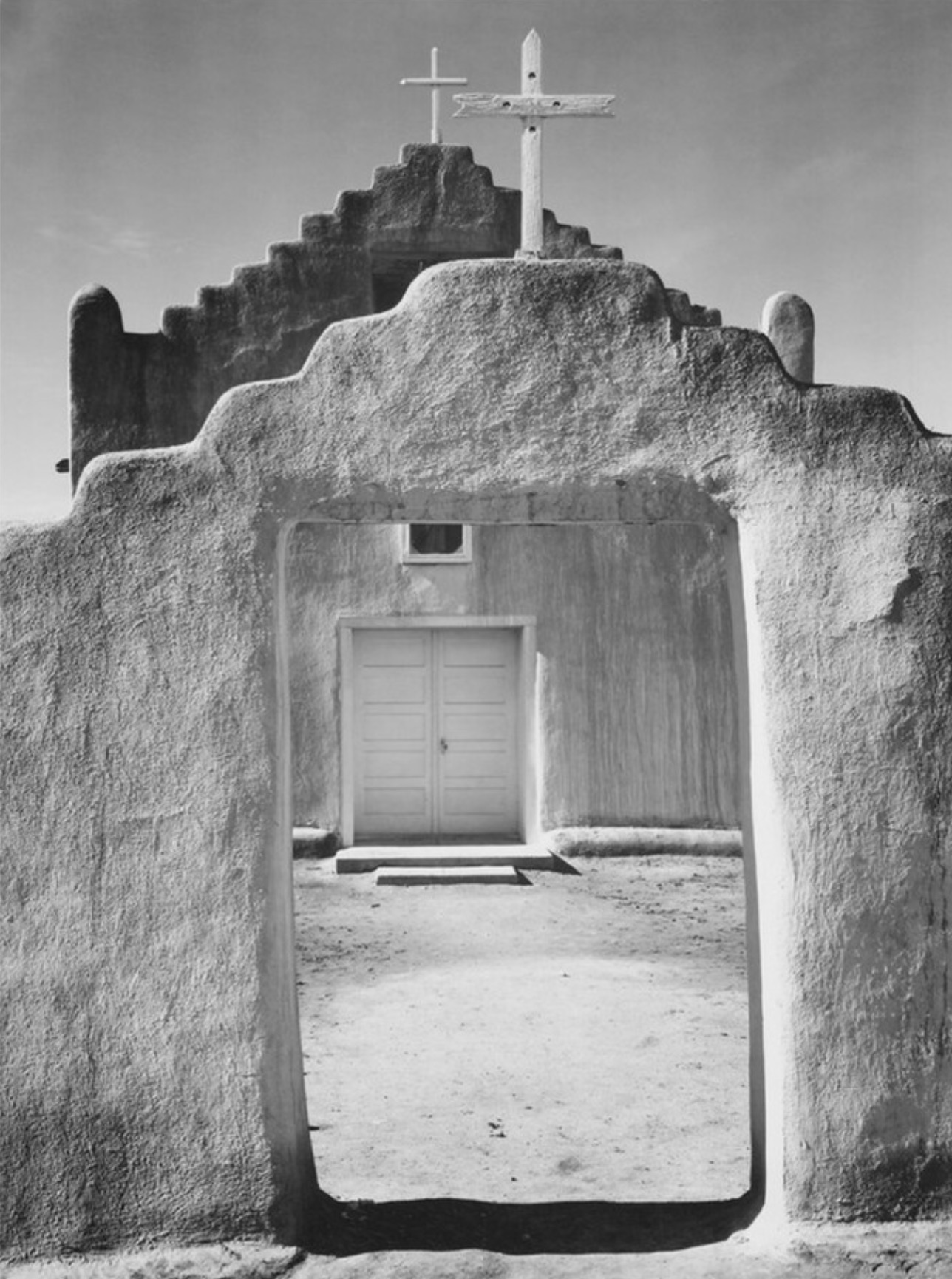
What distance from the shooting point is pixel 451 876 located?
12555 mm

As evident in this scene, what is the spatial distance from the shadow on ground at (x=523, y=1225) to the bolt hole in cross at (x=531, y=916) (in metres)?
0.17

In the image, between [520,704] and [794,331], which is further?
[520,704]

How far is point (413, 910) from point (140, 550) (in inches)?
302

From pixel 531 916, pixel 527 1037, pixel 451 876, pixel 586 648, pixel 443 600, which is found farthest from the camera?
pixel 443 600

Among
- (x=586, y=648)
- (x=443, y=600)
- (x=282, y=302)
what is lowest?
(x=586, y=648)

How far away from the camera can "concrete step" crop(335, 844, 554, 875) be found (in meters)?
13.0

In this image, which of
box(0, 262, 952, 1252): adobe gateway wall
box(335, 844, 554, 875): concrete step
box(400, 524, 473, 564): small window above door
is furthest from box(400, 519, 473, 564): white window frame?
box(0, 262, 952, 1252): adobe gateway wall

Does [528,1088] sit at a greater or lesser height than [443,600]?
lesser

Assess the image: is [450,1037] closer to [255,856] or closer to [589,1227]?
[589,1227]

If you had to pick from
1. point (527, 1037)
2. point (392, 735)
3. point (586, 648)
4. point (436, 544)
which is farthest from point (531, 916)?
point (436, 544)

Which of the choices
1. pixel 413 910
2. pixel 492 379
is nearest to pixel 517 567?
pixel 413 910

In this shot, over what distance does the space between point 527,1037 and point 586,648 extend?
651 cm

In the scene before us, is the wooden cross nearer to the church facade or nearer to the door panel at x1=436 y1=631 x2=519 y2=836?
the church facade

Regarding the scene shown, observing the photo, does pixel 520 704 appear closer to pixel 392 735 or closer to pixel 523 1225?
pixel 392 735
